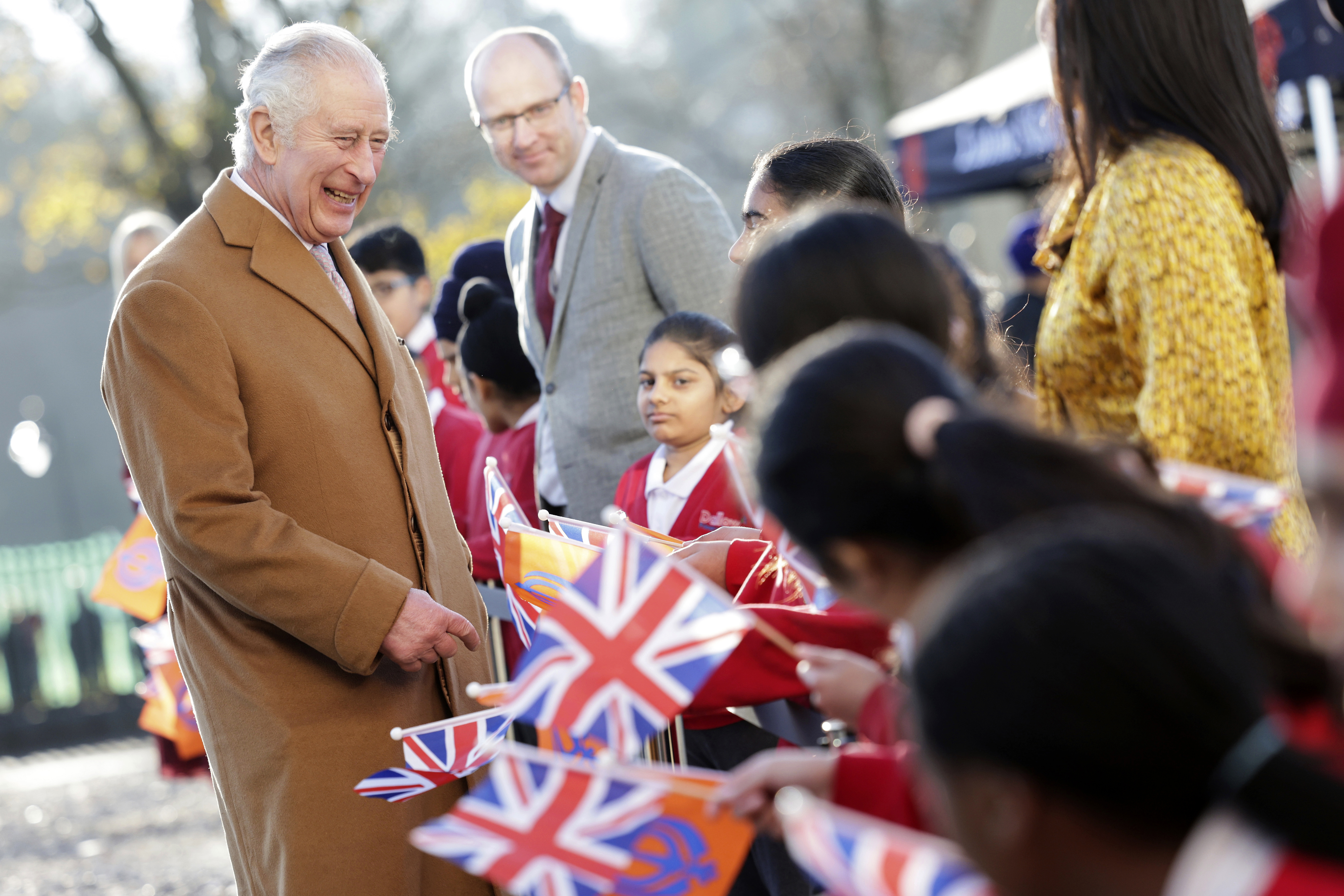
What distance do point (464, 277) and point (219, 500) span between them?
8.92ft

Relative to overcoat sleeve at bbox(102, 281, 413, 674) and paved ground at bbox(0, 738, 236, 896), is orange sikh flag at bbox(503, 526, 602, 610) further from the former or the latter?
paved ground at bbox(0, 738, 236, 896)

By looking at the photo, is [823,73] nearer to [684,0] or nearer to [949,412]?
[684,0]

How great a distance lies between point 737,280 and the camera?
67.8 inches

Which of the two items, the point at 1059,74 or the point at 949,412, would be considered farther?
the point at 1059,74

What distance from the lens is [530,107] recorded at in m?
4.05

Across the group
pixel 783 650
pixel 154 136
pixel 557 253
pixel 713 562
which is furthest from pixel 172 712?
pixel 154 136

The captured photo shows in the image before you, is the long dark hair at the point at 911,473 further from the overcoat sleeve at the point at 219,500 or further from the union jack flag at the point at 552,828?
the overcoat sleeve at the point at 219,500

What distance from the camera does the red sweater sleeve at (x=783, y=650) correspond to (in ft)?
6.06

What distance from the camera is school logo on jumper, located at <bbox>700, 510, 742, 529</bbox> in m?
3.04

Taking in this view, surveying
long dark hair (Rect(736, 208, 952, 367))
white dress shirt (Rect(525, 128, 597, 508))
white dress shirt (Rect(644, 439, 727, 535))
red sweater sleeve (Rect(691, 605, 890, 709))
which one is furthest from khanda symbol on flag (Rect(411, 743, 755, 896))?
white dress shirt (Rect(525, 128, 597, 508))

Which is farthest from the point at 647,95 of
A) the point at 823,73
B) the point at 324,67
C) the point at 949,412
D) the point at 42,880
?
the point at 949,412

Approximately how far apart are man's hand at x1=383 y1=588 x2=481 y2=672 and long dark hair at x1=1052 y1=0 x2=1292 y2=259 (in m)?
1.56

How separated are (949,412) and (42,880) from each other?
619 centimetres

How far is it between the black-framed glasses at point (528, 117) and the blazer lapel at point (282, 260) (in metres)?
1.31
